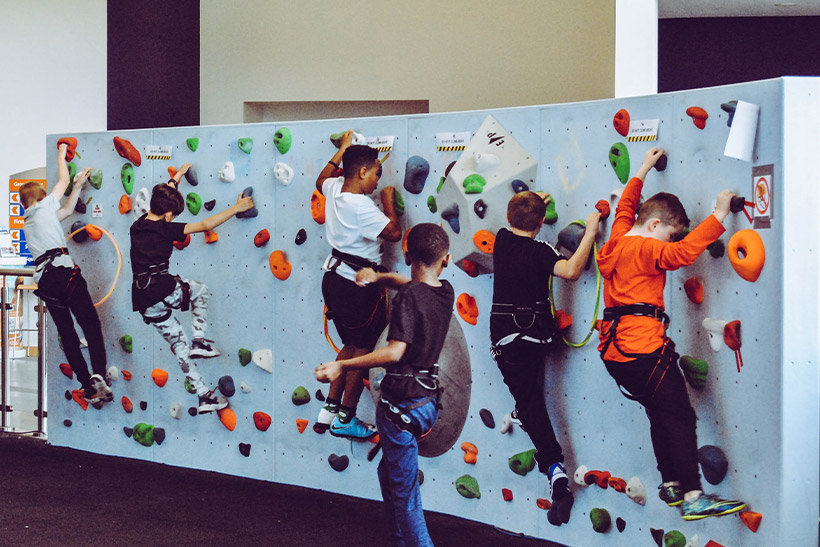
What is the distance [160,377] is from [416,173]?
6.75 ft

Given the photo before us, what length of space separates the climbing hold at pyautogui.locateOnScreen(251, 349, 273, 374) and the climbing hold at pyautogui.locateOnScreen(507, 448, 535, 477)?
1.52 m

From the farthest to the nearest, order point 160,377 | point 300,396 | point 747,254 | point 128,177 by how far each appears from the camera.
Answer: point 128,177 → point 160,377 → point 300,396 → point 747,254

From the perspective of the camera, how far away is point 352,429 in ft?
15.3

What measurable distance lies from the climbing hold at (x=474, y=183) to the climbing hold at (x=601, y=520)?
4.85ft

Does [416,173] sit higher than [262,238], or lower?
higher

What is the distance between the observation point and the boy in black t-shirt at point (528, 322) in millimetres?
3916

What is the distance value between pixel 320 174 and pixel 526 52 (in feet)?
10.5

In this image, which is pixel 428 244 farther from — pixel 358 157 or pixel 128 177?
pixel 128 177

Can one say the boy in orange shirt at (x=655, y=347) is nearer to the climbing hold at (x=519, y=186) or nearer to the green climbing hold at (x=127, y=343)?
the climbing hold at (x=519, y=186)

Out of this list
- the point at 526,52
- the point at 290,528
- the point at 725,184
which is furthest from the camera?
the point at 526,52

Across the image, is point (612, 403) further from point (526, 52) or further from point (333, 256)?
point (526, 52)

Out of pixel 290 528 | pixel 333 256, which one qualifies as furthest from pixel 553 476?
pixel 333 256

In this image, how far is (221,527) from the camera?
4.26m

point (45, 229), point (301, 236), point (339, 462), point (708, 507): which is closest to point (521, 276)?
point (708, 507)
